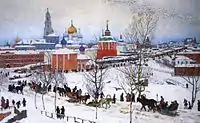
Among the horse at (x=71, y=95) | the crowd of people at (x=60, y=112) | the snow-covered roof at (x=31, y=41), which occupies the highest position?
the snow-covered roof at (x=31, y=41)

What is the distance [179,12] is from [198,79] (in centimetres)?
49

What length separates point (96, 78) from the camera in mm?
2920

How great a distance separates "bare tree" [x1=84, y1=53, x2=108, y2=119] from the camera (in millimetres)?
2904

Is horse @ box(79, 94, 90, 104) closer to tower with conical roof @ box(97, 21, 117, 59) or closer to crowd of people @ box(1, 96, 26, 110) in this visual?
tower with conical roof @ box(97, 21, 117, 59)

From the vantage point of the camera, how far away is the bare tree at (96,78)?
9.53 ft

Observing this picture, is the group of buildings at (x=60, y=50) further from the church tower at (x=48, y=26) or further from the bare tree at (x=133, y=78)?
the bare tree at (x=133, y=78)

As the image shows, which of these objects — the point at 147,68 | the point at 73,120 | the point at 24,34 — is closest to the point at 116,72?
the point at 147,68

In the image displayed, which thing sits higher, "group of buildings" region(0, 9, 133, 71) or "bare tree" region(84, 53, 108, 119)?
"group of buildings" region(0, 9, 133, 71)

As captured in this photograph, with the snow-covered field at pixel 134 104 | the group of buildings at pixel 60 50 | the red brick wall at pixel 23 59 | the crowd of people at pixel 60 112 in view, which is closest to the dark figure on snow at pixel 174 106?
the snow-covered field at pixel 134 104

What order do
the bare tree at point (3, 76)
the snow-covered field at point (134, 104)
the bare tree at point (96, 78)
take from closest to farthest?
1. the snow-covered field at point (134, 104)
2. the bare tree at point (96, 78)
3. the bare tree at point (3, 76)

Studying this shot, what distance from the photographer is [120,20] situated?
2.91 m

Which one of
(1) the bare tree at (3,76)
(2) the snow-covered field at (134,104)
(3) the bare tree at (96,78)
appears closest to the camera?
(2) the snow-covered field at (134,104)

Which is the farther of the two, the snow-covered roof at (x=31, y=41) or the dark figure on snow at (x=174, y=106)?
the snow-covered roof at (x=31, y=41)

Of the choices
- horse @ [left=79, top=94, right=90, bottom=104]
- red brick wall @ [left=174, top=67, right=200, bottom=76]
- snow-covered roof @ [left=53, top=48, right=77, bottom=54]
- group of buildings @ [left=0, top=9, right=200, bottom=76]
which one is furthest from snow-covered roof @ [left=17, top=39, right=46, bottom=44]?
red brick wall @ [left=174, top=67, right=200, bottom=76]
